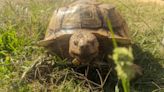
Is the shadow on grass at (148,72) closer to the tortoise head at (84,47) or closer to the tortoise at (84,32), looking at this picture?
the tortoise at (84,32)

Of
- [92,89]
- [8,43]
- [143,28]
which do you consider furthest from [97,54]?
[143,28]

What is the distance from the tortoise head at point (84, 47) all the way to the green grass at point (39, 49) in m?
0.27

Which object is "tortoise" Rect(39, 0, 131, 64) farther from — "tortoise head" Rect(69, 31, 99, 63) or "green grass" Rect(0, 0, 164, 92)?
Answer: "green grass" Rect(0, 0, 164, 92)

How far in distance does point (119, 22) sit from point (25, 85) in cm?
92

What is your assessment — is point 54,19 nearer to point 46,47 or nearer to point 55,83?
point 46,47

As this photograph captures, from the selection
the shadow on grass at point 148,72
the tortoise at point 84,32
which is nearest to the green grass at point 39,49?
the shadow on grass at point 148,72

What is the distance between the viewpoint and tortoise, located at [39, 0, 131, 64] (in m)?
2.41

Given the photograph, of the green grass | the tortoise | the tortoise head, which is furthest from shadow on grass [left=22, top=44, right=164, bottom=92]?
the tortoise head

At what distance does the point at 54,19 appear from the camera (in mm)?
2885

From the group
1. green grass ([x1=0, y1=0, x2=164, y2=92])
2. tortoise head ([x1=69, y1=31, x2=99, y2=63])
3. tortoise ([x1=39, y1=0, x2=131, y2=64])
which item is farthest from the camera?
green grass ([x1=0, y1=0, x2=164, y2=92])

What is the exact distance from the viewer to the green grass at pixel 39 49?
8.59 feet

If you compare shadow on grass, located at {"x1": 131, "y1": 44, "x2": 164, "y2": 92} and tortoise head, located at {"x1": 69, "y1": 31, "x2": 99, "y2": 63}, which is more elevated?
tortoise head, located at {"x1": 69, "y1": 31, "x2": 99, "y2": 63}

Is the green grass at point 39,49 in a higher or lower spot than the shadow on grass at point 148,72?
higher

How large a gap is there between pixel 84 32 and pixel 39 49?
72 cm
